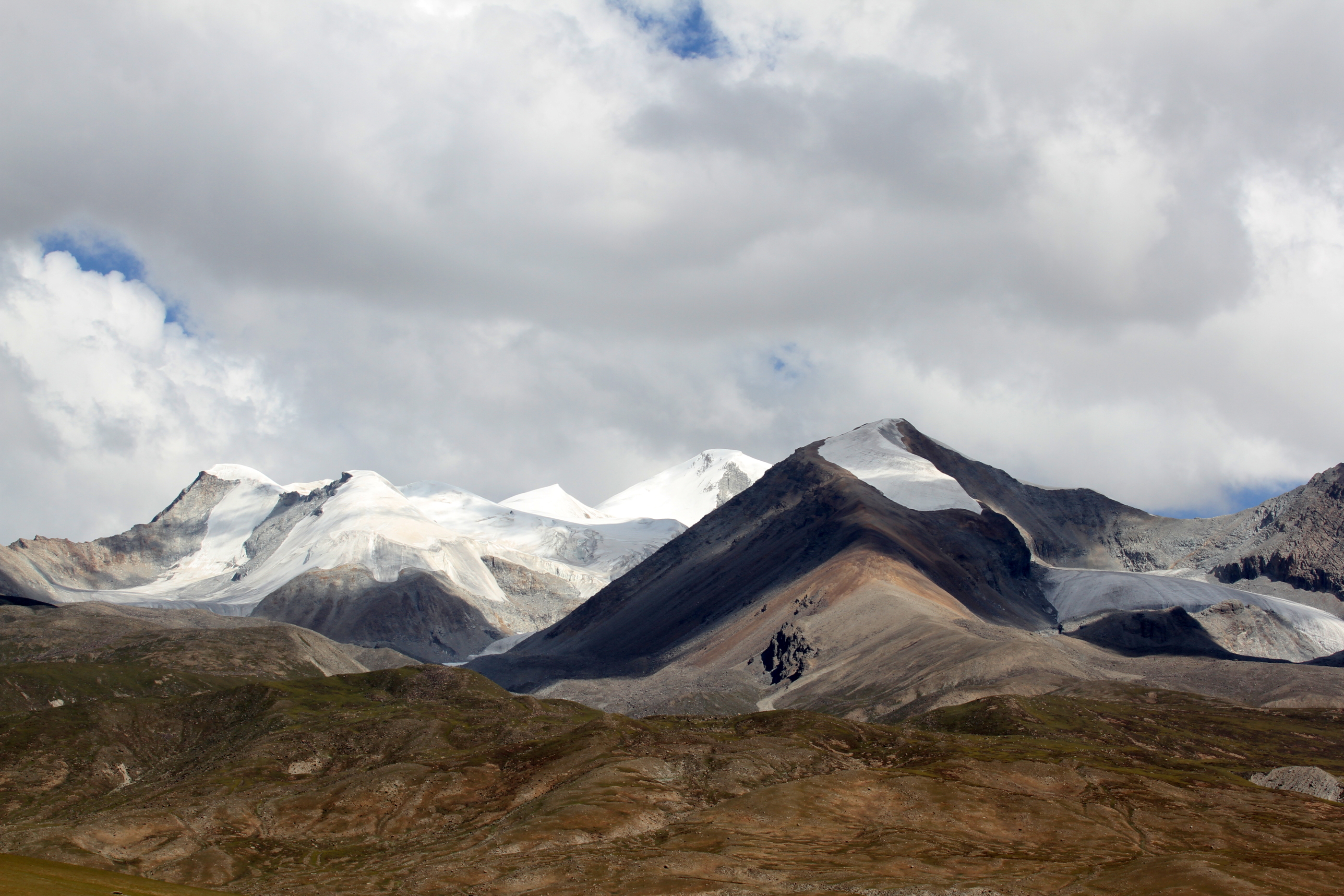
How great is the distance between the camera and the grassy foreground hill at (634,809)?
333 feet

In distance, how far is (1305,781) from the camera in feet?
482

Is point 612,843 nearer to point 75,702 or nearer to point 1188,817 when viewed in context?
point 1188,817

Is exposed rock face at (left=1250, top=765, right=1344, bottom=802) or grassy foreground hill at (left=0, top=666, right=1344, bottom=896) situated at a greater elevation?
grassy foreground hill at (left=0, top=666, right=1344, bottom=896)

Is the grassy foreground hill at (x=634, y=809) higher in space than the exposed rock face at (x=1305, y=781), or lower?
higher

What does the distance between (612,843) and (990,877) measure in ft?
117

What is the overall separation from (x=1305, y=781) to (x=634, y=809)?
87.1 metres

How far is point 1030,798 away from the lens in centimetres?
12662

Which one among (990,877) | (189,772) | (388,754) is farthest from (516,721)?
(990,877)

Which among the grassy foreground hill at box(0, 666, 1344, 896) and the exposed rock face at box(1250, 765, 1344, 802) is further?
the exposed rock face at box(1250, 765, 1344, 802)

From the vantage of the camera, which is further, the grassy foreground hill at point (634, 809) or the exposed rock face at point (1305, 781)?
the exposed rock face at point (1305, 781)

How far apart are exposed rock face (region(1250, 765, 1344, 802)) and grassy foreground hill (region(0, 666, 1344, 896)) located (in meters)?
5.83

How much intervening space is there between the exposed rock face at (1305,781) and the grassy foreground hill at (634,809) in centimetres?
583

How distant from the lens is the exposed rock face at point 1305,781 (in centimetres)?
14375

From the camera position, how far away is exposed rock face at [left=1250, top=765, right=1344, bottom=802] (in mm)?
143750
